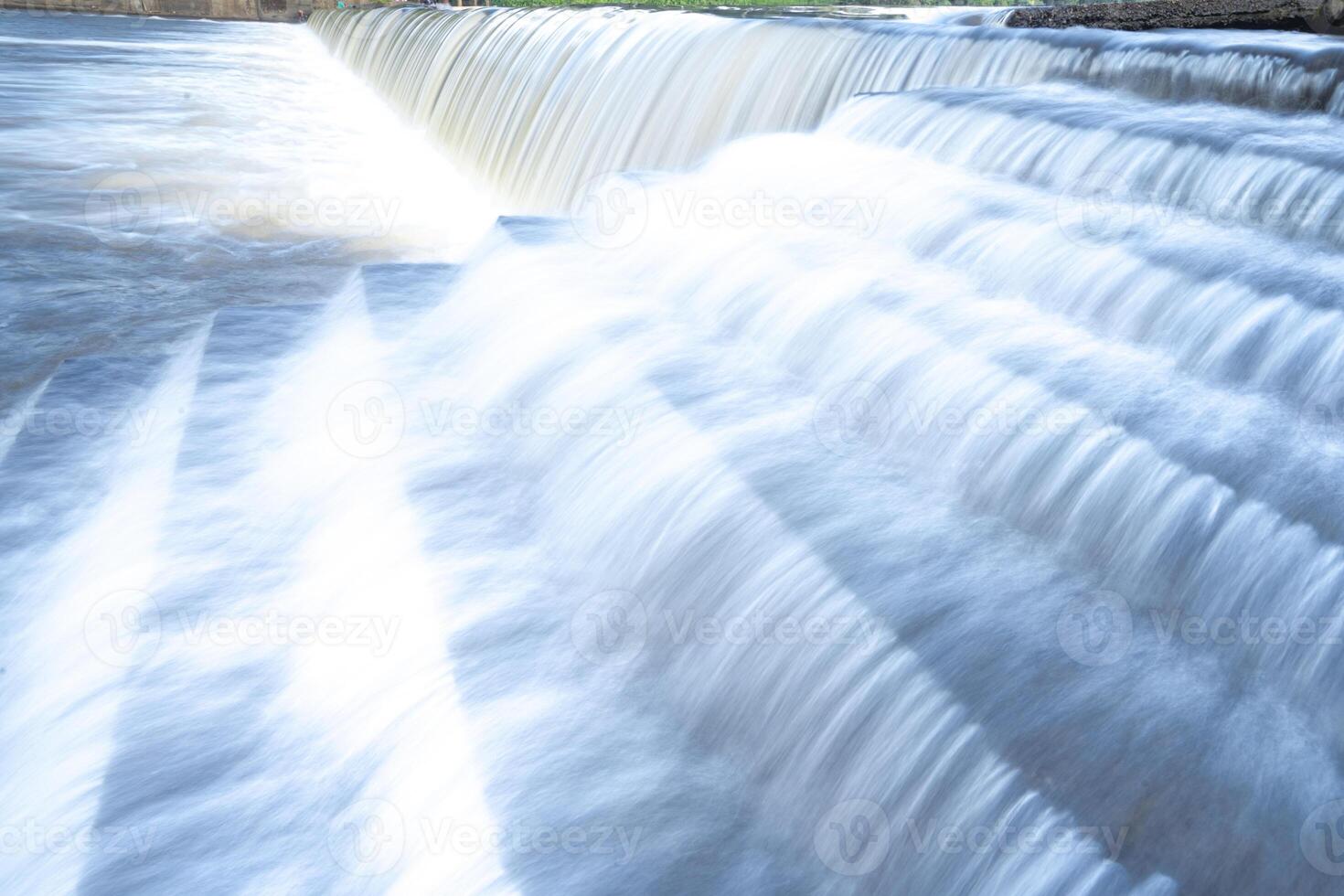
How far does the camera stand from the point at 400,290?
616cm

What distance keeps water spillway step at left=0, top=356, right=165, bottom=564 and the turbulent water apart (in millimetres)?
24

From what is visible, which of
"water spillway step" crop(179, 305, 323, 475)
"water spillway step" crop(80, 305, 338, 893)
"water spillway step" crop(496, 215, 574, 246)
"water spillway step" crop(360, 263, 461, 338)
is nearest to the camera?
"water spillway step" crop(80, 305, 338, 893)

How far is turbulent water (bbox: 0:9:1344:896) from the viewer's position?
2584 mm

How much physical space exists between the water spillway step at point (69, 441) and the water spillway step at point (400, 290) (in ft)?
3.49

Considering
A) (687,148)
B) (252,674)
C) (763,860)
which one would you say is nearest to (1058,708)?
(763,860)

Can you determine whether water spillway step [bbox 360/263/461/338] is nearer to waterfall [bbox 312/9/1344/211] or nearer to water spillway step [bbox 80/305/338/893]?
water spillway step [bbox 80/305/338/893]

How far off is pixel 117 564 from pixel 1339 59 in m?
5.80

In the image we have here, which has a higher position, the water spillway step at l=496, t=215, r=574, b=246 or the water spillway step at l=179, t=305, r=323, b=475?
the water spillway step at l=496, t=215, r=574, b=246

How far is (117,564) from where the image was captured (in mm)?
4098

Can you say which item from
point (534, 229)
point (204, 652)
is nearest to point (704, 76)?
point (534, 229)

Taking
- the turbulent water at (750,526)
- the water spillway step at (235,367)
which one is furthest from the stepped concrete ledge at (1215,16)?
the water spillway step at (235,367)

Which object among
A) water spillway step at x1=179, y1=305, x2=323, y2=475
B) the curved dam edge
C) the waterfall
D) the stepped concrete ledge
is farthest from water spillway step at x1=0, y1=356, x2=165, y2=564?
the curved dam edge

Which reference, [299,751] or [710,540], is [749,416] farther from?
[299,751]

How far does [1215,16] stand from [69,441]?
7.52 m
